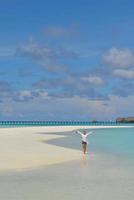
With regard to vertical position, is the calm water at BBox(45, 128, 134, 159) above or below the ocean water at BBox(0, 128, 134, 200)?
above

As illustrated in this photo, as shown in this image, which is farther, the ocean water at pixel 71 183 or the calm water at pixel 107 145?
the calm water at pixel 107 145

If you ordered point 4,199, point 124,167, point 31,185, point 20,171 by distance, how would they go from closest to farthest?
point 4,199 < point 31,185 < point 20,171 < point 124,167

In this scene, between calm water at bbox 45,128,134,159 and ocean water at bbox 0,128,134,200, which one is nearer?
ocean water at bbox 0,128,134,200

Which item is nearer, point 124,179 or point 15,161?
point 124,179

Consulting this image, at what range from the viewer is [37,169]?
1891 centimetres

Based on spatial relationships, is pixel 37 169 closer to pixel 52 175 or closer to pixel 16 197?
pixel 52 175

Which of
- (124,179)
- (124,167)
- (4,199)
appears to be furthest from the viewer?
(124,167)

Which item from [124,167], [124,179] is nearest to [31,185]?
[124,179]

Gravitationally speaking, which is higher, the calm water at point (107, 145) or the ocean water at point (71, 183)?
the calm water at point (107, 145)

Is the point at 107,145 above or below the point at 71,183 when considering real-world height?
above

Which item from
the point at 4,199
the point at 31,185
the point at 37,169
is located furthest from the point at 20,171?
the point at 4,199

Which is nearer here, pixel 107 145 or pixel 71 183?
pixel 71 183

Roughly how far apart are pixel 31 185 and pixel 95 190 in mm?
2085

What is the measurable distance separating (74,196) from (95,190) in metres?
1.19
